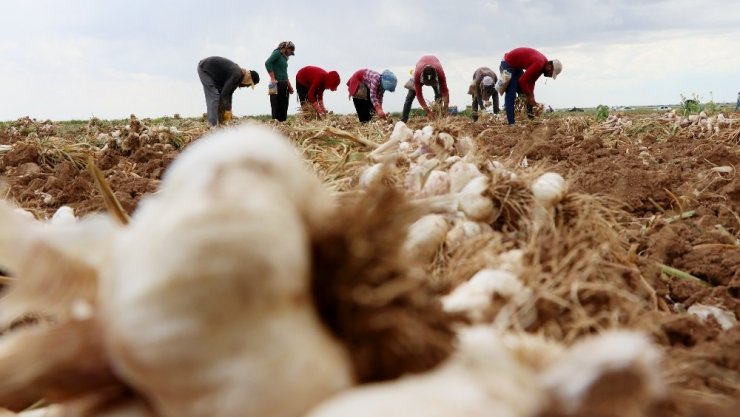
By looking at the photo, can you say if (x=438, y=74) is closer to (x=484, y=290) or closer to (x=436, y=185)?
(x=436, y=185)

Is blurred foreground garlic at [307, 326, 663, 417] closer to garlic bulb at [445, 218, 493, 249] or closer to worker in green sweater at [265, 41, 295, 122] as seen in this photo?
garlic bulb at [445, 218, 493, 249]

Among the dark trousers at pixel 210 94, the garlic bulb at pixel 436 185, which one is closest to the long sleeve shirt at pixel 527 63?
the dark trousers at pixel 210 94

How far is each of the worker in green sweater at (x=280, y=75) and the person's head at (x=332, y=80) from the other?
1508 mm

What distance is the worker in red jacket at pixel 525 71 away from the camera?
11593 mm

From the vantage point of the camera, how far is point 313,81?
48.5ft

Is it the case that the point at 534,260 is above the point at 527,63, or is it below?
below

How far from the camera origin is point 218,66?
1034cm

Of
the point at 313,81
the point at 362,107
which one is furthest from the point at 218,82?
the point at 362,107

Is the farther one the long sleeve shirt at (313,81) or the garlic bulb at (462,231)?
the long sleeve shirt at (313,81)

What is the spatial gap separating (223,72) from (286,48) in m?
3.04

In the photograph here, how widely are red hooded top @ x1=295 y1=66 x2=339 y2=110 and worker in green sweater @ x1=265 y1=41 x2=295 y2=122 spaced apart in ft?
3.70

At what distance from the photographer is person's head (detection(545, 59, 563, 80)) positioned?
38.3 feet

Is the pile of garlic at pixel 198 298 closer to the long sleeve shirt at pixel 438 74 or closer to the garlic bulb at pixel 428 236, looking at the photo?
the garlic bulb at pixel 428 236

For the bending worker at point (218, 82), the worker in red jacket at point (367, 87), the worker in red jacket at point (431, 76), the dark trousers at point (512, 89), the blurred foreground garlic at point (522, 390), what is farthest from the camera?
the worker in red jacket at point (367, 87)
